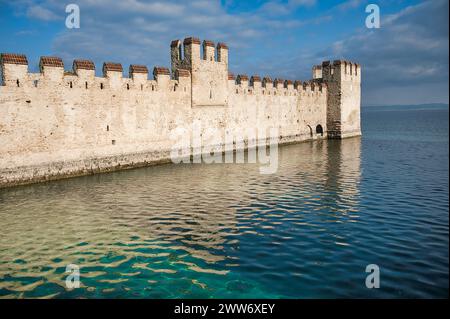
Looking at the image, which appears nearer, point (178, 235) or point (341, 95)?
point (178, 235)

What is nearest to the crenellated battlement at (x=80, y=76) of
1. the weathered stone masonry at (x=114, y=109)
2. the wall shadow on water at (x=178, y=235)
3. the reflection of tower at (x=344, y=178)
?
the weathered stone masonry at (x=114, y=109)

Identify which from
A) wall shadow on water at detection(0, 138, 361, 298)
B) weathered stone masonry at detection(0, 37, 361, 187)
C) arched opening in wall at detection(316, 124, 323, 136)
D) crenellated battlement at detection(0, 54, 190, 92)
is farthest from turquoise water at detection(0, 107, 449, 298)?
arched opening in wall at detection(316, 124, 323, 136)

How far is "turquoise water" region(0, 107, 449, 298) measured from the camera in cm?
612

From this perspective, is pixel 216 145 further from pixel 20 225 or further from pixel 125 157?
pixel 20 225

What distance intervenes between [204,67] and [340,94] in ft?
56.2

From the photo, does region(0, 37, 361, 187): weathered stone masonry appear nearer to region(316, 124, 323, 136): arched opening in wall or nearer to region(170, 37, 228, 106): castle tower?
region(170, 37, 228, 106): castle tower

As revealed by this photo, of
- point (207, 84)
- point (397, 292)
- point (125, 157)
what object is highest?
point (207, 84)

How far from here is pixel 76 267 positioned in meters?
6.89

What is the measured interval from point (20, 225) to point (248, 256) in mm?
6287

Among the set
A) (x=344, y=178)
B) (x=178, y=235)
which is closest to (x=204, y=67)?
(x=344, y=178)

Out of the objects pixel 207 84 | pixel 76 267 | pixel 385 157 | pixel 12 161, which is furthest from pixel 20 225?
pixel 385 157

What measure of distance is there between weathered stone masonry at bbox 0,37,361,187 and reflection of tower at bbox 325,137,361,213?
7.59 metres

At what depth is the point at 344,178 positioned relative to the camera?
1544 cm

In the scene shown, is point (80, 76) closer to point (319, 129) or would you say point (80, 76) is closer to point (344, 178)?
point (344, 178)
